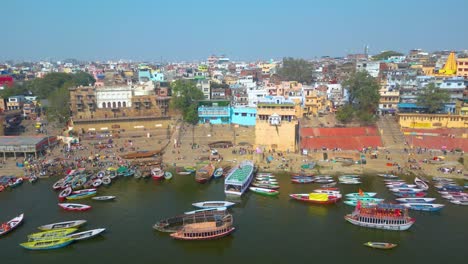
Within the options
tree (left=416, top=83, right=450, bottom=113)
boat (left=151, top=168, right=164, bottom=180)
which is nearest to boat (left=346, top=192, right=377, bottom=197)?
boat (left=151, top=168, right=164, bottom=180)

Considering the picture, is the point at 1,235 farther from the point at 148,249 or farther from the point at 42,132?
the point at 42,132

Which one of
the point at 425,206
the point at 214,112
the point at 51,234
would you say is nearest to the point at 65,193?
the point at 51,234

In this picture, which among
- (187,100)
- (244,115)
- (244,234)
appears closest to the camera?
(244,234)

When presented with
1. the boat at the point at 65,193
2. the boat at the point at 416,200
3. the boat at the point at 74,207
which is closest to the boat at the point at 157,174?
the boat at the point at 65,193

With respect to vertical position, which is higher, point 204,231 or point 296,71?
point 296,71

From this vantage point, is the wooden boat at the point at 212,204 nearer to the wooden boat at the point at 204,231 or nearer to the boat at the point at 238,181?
the boat at the point at 238,181

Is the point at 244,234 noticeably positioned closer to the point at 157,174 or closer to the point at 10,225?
the point at 157,174
